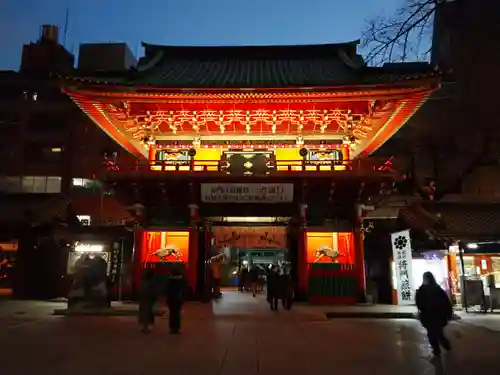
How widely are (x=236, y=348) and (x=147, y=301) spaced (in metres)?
3.37

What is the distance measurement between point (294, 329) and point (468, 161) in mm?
A: 19779

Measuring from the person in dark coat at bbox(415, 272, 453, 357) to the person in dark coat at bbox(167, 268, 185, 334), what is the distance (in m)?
6.06

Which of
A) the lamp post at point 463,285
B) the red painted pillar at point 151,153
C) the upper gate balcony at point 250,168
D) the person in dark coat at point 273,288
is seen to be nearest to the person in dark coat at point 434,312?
the person in dark coat at point 273,288

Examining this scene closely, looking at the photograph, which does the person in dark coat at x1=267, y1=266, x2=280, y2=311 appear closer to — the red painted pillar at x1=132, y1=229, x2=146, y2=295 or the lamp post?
the red painted pillar at x1=132, y1=229, x2=146, y2=295

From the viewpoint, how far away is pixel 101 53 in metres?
40.8

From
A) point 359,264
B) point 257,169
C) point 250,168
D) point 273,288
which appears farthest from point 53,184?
point 359,264

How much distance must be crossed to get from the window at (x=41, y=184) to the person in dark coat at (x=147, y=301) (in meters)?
28.2

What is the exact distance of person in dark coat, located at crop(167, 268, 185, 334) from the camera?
11.1 m

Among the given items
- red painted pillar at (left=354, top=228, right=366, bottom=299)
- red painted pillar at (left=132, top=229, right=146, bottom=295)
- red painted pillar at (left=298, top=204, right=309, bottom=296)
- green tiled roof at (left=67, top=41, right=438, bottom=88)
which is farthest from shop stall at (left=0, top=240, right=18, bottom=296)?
red painted pillar at (left=354, top=228, right=366, bottom=299)

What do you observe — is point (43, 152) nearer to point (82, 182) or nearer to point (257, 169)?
point (82, 182)

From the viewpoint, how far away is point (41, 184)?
36469 mm

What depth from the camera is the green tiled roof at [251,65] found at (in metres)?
21.4

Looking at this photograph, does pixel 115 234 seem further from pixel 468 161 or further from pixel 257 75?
pixel 468 161

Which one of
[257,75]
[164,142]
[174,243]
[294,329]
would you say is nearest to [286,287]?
[294,329]
